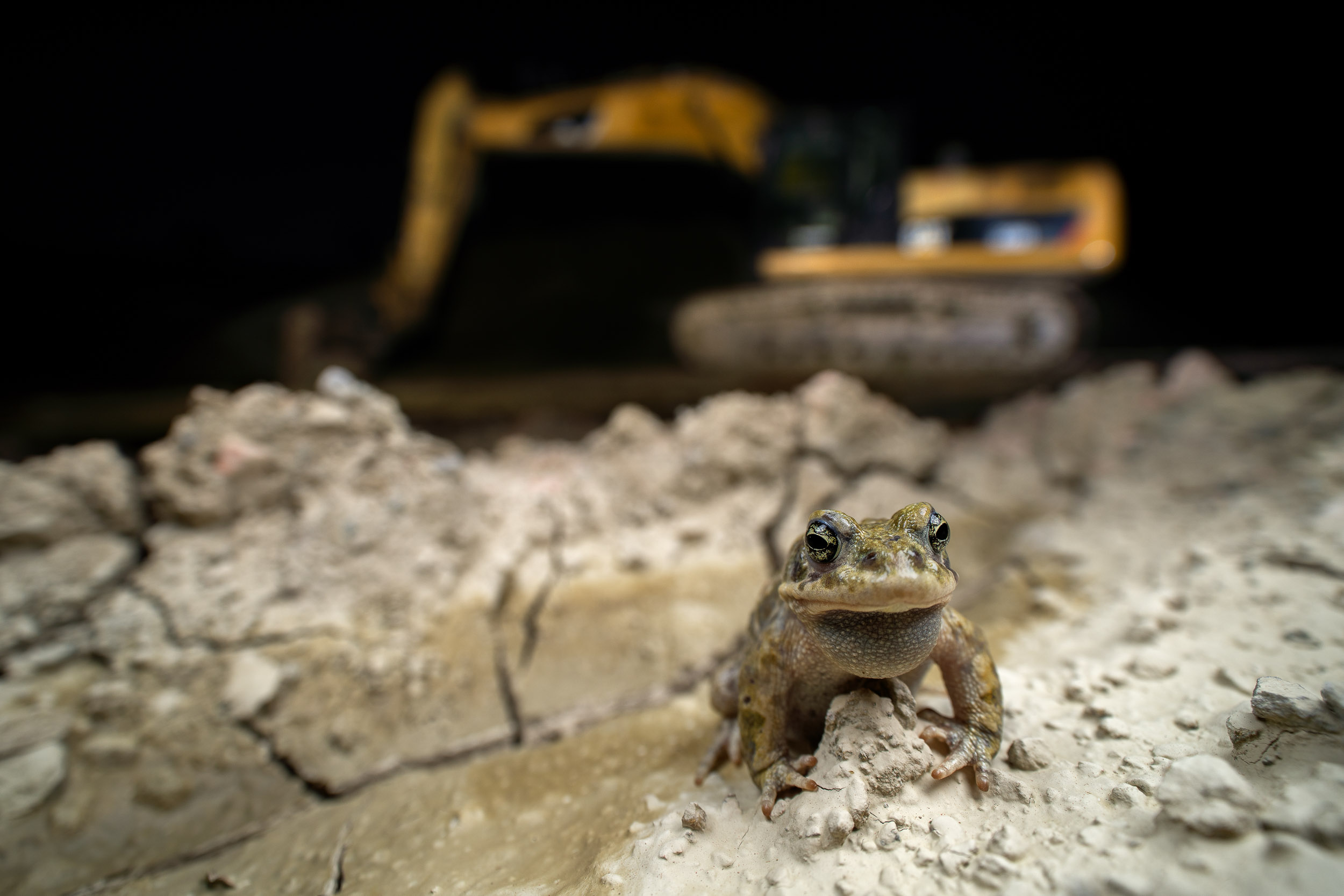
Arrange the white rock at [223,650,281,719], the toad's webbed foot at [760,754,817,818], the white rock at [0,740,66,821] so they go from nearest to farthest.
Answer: the toad's webbed foot at [760,754,817,818] → the white rock at [0,740,66,821] → the white rock at [223,650,281,719]

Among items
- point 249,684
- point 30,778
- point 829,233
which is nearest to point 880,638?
point 249,684

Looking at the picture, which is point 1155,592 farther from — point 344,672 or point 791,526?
point 344,672

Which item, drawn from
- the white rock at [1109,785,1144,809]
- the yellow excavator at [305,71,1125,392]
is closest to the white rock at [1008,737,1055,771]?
the white rock at [1109,785,1144,809]

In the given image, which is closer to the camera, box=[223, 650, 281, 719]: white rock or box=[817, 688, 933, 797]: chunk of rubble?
box=[817, 688, 933, 797]: chunk of rubble

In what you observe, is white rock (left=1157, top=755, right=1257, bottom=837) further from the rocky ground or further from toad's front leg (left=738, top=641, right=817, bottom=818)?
toad's front leg (left=738, top=641, right=817, bottom=818)

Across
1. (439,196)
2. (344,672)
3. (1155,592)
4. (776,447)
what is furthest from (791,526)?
(439,196)

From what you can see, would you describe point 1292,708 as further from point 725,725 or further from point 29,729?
point 29,729
